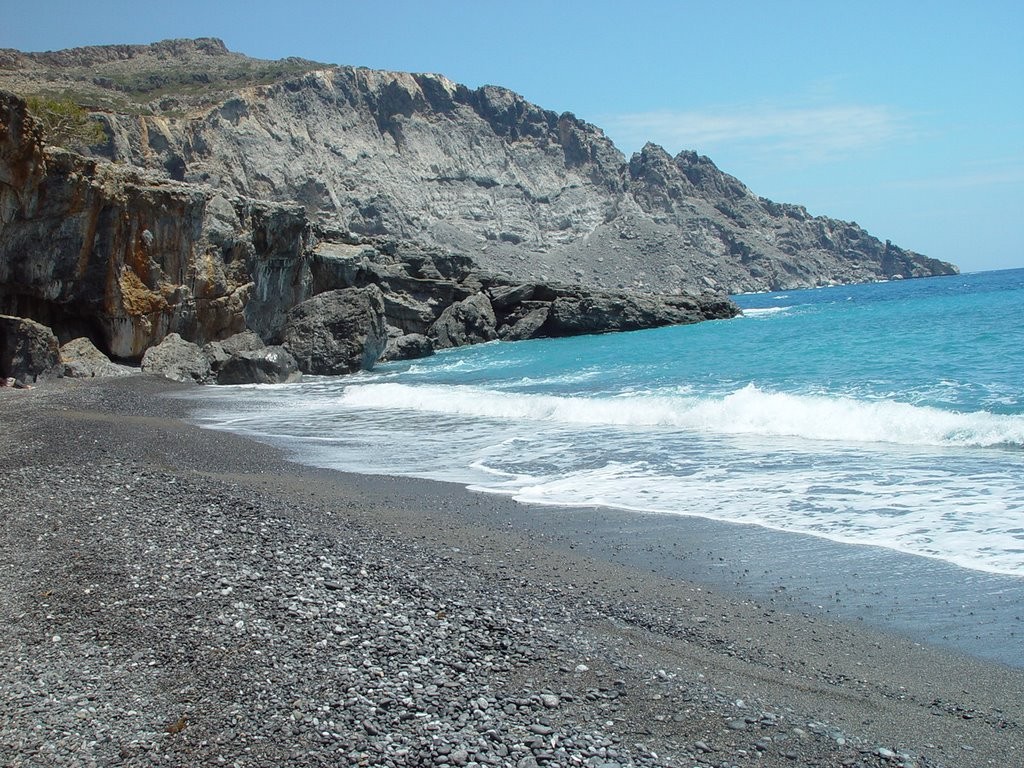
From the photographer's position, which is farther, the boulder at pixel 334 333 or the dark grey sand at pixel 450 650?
the boulder at pixel 334 333

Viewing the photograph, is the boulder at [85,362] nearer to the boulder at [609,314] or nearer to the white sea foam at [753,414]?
the white sea foam at [753,414]

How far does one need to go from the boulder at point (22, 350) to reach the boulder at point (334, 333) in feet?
31.7

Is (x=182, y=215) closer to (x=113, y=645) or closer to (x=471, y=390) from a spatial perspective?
(x=471, y=390)

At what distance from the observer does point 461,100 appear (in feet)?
377

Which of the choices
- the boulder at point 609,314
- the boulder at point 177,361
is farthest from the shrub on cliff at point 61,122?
the boulder at point 609,314

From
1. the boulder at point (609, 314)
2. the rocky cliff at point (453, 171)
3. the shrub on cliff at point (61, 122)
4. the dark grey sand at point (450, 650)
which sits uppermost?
the rocky cliff at point (453, 171)

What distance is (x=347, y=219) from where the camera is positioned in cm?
8438

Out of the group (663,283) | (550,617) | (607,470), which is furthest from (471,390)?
(663,283)

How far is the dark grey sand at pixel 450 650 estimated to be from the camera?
3.70 metres

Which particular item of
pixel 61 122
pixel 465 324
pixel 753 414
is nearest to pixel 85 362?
pixel 61 122

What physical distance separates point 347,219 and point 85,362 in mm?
63605

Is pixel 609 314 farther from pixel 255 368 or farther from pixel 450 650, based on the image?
pixel 450 650

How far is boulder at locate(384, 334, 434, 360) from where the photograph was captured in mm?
37781

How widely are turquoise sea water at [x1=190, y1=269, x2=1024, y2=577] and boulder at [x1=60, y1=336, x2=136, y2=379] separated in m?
3.60
